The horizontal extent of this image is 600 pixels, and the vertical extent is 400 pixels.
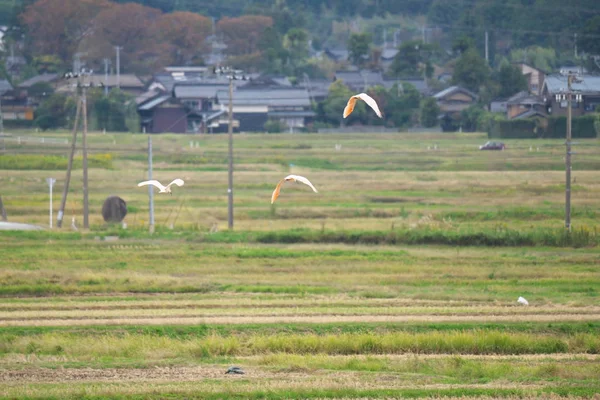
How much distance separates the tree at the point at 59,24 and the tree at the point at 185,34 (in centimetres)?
658

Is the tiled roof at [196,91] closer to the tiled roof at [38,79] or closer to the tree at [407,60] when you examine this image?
the tiled roof at [38,79]

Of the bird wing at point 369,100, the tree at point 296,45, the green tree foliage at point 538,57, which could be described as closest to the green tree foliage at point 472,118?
the green tree foliage at point 538,57

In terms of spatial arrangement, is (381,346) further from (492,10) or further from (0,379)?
(492,10)

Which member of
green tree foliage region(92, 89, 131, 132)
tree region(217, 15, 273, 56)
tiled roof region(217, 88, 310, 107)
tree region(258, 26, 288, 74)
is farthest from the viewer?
tree region(217, 15, 273, 56)

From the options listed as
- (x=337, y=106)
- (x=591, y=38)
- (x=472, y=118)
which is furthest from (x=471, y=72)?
(x=337, y=106)

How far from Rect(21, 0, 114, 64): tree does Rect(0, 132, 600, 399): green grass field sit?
45271 mm

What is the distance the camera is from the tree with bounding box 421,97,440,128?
65438 millimetres

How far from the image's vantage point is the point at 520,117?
185 feet

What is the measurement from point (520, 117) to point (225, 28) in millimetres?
47241

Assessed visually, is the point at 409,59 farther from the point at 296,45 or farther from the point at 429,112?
the point at 429,112

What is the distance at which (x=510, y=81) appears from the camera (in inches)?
2643

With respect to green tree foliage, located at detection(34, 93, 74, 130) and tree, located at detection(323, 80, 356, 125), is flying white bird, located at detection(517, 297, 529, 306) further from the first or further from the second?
green tree foliage, located at detection(34, 93, 74, 130)

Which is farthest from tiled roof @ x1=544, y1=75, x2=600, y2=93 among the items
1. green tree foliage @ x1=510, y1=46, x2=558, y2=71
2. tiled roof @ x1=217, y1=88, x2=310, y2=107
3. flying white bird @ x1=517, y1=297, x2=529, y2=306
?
tiled roof @ x1=217, y1=88, x2=310, y2=107

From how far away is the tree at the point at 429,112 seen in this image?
65.4 meters
